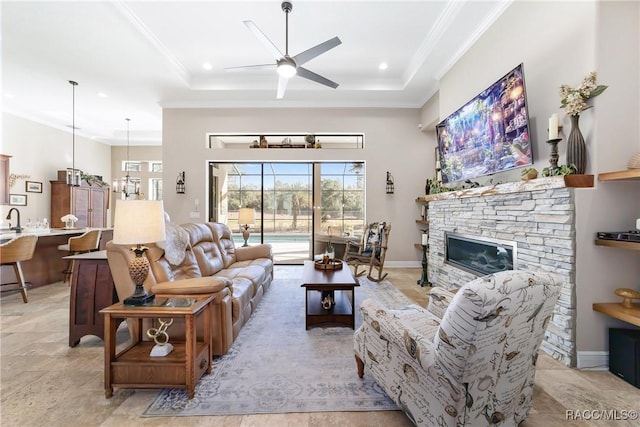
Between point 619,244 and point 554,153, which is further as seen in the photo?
point 554,153

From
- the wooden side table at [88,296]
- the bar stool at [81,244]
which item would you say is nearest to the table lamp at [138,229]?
the wooden side table at [88,296]

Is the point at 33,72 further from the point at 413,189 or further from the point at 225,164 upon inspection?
the point at 413,189

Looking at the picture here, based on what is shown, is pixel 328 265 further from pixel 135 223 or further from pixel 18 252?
pixel 18 252

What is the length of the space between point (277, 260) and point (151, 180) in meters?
5.52

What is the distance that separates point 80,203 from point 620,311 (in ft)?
31.7

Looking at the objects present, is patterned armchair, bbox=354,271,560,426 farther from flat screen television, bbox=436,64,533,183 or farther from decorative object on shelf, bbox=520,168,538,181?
flat screen television, bbox=436,64,533,183

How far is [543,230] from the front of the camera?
2297 mm

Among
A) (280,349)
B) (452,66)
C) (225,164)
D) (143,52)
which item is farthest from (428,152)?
(143,52)

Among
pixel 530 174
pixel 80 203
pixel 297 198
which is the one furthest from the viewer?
pixel 80 203

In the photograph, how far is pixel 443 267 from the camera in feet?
13.2

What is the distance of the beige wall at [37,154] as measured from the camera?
233 inches

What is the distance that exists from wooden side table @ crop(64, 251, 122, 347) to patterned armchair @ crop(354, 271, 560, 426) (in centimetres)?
241

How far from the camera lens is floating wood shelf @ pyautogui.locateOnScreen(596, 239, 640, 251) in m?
1.82

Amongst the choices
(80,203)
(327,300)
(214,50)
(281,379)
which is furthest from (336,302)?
(80,203)
